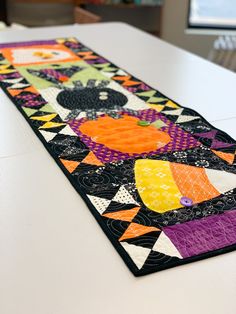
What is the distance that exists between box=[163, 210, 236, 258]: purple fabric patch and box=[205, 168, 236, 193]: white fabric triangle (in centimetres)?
11

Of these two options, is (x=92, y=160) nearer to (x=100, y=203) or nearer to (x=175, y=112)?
(x=100, y=203)

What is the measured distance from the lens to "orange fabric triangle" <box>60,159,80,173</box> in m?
1.18

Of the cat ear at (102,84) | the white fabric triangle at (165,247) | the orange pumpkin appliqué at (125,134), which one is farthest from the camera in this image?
the cat ear at (102,84)

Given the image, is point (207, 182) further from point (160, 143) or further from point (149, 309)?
point (149, 309)

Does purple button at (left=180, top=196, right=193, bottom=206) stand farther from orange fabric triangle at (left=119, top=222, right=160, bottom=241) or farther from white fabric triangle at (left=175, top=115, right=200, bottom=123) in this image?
white fabric triangle at (left=175, top=115, right=200, bottom=123)

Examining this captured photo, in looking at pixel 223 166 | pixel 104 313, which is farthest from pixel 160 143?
pixel 104 313

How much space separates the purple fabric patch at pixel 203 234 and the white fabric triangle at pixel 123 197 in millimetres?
123

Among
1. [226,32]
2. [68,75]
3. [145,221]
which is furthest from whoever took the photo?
[226,32]

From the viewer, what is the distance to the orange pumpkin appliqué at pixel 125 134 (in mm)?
1292

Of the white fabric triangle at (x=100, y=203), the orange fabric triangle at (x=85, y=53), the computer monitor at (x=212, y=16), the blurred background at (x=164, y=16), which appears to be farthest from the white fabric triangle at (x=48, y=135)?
the computer monitor at (x=212, y=16)

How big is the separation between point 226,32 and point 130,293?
133 inches

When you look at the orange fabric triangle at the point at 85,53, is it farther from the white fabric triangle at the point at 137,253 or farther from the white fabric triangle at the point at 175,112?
the white fabric triangle at the point at 137,253

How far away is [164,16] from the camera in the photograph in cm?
381

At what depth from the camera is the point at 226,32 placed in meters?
3.83
